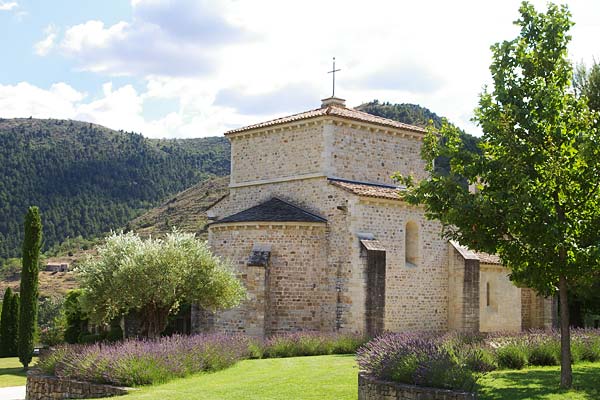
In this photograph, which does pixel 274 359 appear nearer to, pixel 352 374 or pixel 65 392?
pixel 352 374

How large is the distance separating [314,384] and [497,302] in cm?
1772

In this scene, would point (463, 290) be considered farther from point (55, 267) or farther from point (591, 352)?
point (55, 267)

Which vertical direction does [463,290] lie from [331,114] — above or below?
below

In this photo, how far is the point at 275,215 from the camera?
26609 millimetres

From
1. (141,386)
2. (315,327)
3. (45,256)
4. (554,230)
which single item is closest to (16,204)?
(45,256)

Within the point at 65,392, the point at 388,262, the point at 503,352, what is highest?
the point at 388,262

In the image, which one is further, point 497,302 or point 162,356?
point 497,302

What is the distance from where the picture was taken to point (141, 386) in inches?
647

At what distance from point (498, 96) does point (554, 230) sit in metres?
3.02

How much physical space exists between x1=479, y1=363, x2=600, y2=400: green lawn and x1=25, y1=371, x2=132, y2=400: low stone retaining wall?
805cm

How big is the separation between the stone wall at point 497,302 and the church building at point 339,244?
0.05 m

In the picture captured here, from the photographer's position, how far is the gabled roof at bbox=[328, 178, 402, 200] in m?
26.2

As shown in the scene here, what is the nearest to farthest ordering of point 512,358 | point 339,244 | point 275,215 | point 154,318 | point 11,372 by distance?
point 512,358 < point 154,318 < point 339,244 < point 275,215 < point 11,372

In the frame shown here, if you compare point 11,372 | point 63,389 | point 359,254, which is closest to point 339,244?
point 359,254
